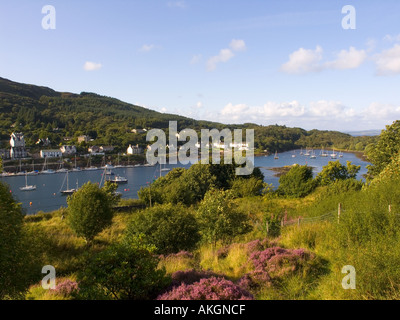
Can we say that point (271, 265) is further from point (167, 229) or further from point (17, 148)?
point (17, 148)

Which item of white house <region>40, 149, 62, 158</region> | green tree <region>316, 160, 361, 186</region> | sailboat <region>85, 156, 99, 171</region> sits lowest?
sailboat <region>85, 156, 99, 171</region>

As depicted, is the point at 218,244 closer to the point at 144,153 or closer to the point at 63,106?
the point at 144,153

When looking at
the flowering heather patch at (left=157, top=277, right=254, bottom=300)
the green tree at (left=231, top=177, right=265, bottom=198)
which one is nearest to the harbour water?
the green tree at (left=231, top=177, right=265, bottom=198)

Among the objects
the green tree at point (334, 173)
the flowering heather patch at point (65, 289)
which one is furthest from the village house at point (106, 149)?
the flowering heather patch at point (65, 289)

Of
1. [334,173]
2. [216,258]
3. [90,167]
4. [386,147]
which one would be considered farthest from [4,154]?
[216,258]

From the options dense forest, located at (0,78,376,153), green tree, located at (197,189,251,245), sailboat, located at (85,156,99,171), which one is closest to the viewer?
green tree, located at (197,189,251,245)

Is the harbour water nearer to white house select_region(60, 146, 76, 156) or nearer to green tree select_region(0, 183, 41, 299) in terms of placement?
white house select_region(60, 146, 76, 156)
